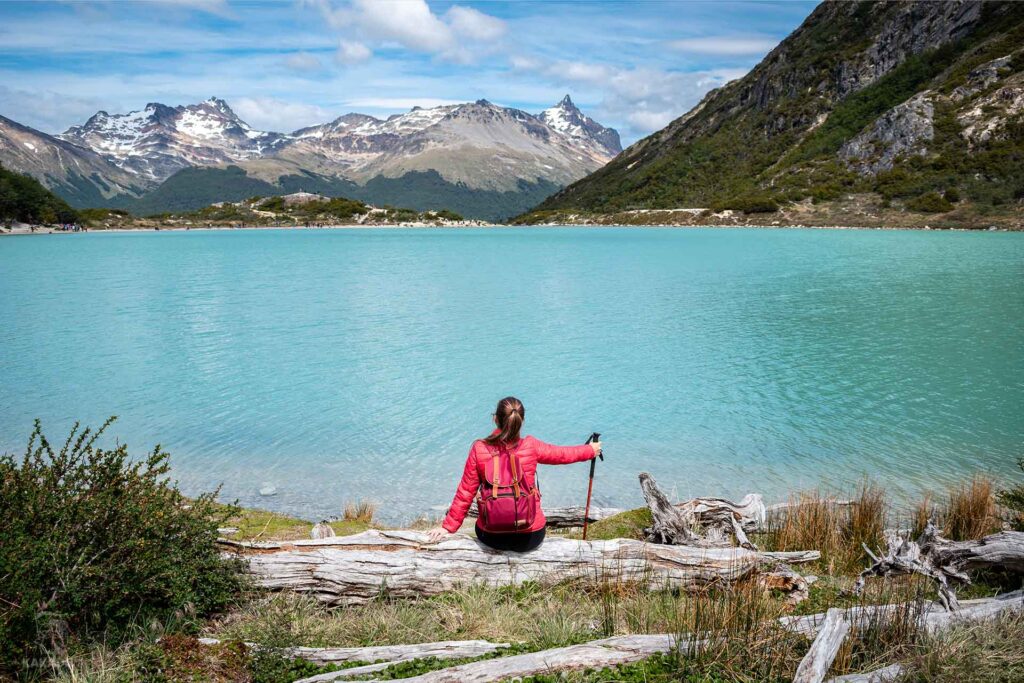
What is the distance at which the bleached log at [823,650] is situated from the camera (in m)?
4.21

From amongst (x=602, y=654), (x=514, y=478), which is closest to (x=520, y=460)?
(x=514, y=478)

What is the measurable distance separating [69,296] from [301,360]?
81.5 feet

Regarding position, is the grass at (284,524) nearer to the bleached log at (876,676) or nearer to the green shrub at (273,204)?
the bleached log at (876,676)

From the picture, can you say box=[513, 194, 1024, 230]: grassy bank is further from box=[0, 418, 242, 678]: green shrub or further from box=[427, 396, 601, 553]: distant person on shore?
box=[0, 418, 242, 678]: green shrub

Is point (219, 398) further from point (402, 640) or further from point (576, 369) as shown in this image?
point (402, 640)

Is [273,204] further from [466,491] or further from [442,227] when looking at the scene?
[466,491]

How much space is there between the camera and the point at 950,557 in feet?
22.9

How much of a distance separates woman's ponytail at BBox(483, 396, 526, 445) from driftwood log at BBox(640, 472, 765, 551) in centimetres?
243

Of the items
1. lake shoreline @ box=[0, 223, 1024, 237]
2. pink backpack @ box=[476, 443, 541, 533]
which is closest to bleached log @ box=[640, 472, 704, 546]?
pink backpack @ box=[476, 443, 541, 533]

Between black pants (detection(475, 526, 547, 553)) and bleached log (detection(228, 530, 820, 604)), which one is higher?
black pants (detection(475, 526, 547, 553))

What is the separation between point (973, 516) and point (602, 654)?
24.9 feet

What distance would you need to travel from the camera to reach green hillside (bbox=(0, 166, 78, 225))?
387 ft

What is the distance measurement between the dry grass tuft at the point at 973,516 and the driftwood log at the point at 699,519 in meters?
2.83

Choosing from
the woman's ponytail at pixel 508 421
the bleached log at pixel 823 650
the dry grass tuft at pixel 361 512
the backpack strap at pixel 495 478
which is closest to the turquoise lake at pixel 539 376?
the dry grass tuft at pixel 361 512
